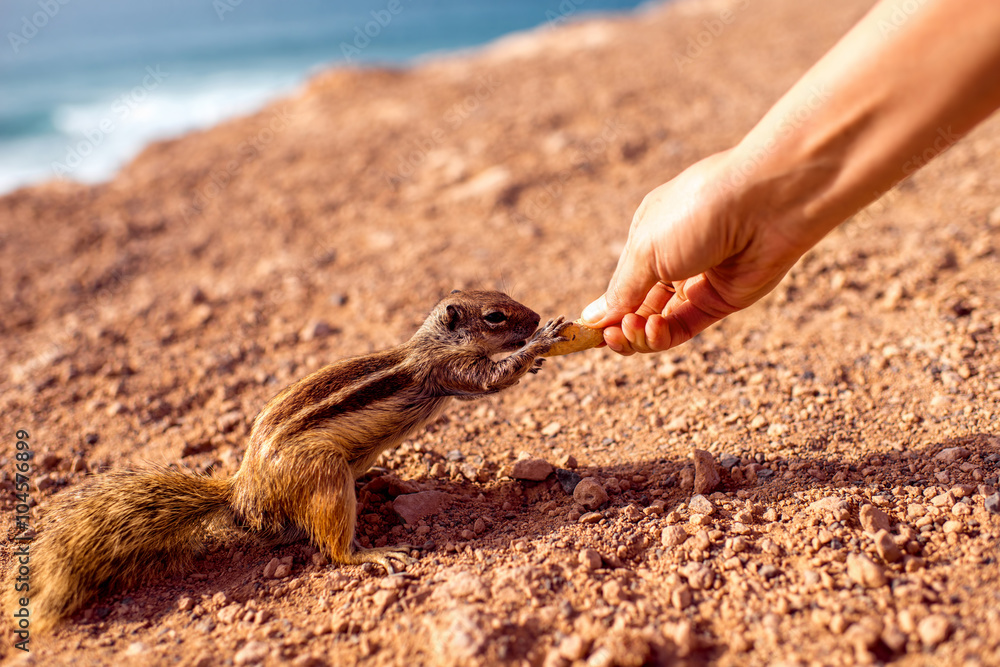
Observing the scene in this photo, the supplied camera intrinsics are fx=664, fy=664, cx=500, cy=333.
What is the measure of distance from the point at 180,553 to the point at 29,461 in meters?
1.48

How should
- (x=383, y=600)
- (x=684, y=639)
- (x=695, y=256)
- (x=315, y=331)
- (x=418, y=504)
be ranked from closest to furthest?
1. (x=684, y=639)
2. (x=383, y=600)
3. (x=695, y=256)
4. (x=418, y=504)
5. (x=315, y=331)

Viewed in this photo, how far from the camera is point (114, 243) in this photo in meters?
7.12

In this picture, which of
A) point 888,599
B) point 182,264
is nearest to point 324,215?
point 182,264

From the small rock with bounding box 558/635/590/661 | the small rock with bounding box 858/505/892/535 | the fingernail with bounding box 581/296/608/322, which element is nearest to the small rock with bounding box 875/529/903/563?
the small rock with bounding box 858/505/892/535

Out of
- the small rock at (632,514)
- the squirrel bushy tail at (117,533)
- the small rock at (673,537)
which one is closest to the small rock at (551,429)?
the small rock at (632,514)

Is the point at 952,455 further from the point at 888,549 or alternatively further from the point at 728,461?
the point at 728,461

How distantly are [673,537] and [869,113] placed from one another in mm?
1725

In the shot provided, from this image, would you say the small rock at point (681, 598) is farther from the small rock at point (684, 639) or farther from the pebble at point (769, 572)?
the pebble at point (769, 572)

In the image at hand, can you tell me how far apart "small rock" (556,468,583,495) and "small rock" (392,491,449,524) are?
0.56 metres

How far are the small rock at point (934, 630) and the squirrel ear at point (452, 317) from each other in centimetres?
250

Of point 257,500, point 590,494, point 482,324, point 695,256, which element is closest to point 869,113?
point 695,256

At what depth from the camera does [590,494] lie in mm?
3029

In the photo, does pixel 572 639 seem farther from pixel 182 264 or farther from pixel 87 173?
pixel 87 173

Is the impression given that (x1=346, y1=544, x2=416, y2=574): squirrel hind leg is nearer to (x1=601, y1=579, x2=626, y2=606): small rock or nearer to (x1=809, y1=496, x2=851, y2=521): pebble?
(x1=601, y1=579, x2=626, y2=606): small rock
